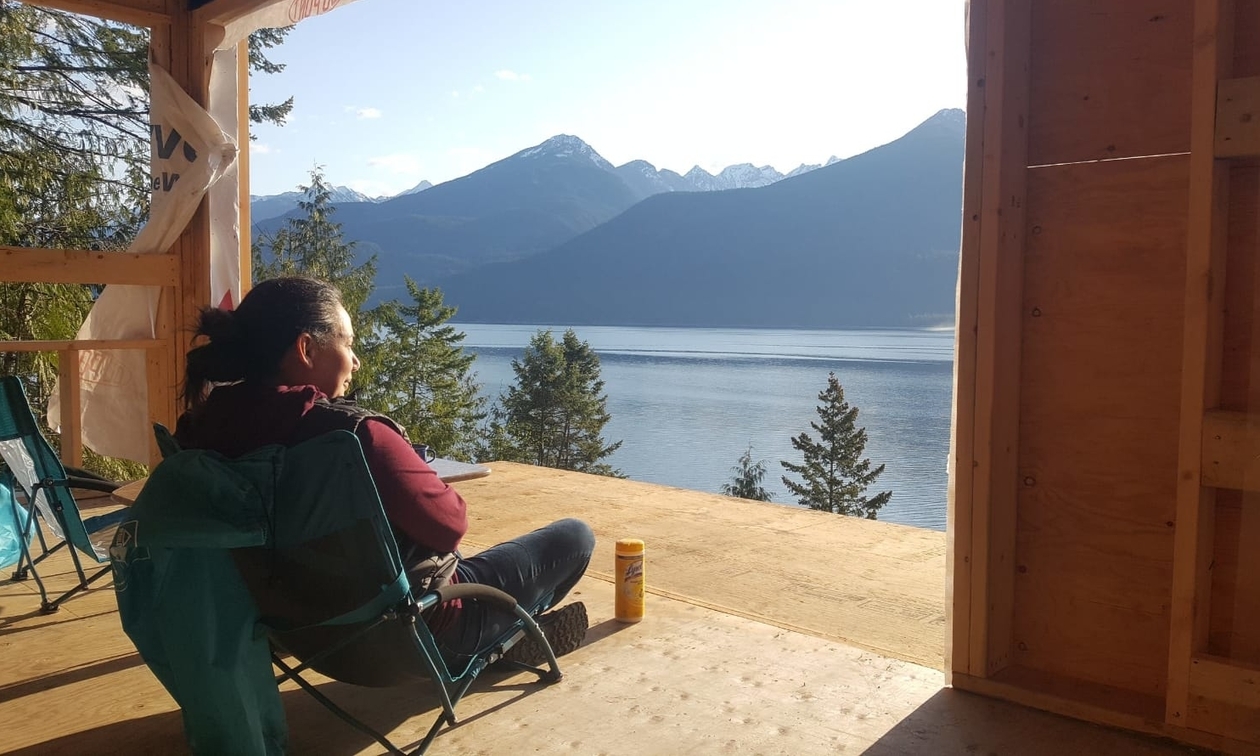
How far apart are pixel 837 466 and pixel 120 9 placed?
38.4 metres

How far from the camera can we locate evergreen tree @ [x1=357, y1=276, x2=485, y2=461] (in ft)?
131

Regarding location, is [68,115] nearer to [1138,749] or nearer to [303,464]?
[303,464]

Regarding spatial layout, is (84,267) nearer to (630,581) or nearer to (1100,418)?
(630,581)

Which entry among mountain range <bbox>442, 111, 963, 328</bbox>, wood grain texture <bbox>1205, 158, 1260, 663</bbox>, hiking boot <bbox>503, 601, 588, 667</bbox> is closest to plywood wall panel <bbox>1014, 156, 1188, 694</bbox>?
wood grain texture <bbox>1205, 158, 1260, 663</bbox>

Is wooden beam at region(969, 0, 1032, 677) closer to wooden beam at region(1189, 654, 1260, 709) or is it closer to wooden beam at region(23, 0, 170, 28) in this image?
wooden beam at region(1189, 654, 1260, 709)

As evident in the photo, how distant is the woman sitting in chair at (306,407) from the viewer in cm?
197

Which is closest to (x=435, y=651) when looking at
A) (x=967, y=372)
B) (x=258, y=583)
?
(x=258, y=583)

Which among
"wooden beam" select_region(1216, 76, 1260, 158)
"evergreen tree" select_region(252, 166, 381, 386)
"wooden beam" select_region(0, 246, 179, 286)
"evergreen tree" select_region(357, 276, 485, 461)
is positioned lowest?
"evergreen tree" select_region(357, 276, 485, 461)

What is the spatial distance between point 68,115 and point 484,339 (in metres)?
108

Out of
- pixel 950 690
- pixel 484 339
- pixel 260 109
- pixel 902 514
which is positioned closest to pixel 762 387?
pixel 902 514

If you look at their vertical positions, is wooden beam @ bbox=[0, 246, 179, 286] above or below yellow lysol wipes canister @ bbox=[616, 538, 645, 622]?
→ above

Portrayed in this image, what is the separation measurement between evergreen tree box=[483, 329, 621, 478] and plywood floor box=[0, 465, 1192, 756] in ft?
138

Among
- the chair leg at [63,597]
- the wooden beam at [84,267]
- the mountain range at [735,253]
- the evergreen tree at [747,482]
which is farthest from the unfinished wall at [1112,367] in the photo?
the mountain range at [735,253]

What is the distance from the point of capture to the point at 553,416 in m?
46.8
